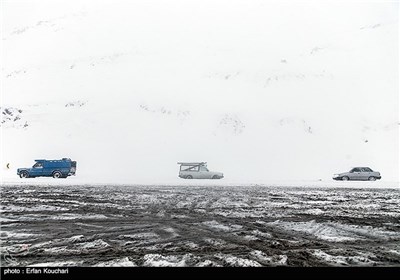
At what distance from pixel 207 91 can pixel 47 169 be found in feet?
92.8

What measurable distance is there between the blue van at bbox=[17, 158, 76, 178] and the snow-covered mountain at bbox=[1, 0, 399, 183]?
3269 millimetres

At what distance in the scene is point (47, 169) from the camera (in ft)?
97.0

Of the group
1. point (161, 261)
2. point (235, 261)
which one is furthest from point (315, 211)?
point (161, 261)

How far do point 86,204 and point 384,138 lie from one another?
120ft

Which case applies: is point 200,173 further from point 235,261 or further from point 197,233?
point 235,261

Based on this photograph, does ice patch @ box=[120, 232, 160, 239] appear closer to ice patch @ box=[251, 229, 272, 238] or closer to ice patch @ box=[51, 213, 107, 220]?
ice patch @ box=[251, 229, 272, 238]

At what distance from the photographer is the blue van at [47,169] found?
29375mm

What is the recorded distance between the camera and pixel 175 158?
127ft

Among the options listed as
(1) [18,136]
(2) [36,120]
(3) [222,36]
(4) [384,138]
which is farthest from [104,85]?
(4) [384,138]

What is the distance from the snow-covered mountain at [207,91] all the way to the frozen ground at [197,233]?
18.2 m

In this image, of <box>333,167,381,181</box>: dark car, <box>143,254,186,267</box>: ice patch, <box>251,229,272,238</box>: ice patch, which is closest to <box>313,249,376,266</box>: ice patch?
<box>251,229,272,238</box>: ice patch

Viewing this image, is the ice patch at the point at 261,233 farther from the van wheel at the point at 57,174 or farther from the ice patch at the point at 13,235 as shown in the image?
the van wheel at the point at 57,174

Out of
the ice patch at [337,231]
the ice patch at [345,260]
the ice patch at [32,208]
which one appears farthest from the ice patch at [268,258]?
the ice patch at [32,208]

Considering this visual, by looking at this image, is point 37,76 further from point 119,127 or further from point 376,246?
point 376,246
